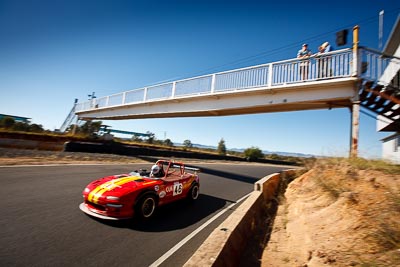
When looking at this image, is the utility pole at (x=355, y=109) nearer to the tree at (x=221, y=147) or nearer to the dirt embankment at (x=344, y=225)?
the dirt embankment at (x=344, y=225)

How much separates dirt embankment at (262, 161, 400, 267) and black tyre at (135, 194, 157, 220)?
2.51 meters

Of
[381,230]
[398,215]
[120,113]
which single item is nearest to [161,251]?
[381,230]

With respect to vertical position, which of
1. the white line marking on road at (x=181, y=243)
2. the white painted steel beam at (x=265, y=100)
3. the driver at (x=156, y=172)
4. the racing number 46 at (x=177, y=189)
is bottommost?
the white line marking on road at (x=181, y=243)

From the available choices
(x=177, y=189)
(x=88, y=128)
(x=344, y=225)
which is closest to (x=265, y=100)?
(x=177, y=189)

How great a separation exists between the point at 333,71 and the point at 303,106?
8.22ft

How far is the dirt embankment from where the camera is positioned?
2.82m

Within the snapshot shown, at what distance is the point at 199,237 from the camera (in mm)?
4109

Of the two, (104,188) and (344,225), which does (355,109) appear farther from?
(104,188)

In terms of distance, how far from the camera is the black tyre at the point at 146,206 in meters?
4.46

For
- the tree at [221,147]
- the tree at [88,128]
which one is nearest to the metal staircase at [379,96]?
the tree at [88,128]

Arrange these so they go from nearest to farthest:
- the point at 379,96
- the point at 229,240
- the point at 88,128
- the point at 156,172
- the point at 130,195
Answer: the point at 229,240, the point at 130,195, the point at 156,172, the point at 379,96, the point at 88,128

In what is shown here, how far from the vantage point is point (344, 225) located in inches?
140

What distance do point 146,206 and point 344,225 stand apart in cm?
379

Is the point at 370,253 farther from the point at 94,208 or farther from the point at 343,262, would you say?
the point at 94,208
